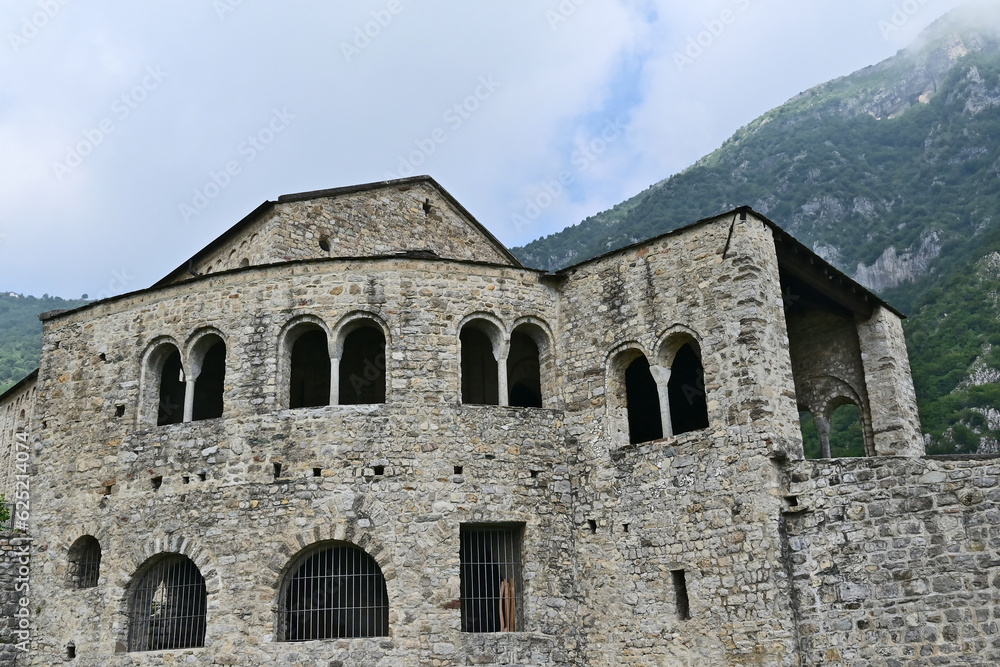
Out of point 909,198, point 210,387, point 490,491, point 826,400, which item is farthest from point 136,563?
point 909,198

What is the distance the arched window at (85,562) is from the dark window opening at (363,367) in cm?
532

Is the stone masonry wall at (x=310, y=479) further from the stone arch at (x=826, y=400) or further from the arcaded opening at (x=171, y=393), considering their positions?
the stone arch at (x=826, y=400)

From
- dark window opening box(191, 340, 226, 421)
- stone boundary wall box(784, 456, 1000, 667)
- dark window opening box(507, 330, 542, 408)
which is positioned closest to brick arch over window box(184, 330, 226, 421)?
dark window opening box(191, 340, 226, 421)

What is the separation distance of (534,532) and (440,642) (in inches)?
94.9

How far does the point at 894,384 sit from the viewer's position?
17922 mm

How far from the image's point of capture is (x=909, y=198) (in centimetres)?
4972

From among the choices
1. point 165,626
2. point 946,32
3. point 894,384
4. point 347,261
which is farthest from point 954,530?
point 946,32

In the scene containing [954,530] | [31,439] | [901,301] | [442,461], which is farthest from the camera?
[901,301]

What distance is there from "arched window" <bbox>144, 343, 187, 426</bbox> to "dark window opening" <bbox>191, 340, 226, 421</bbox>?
13.8 inches

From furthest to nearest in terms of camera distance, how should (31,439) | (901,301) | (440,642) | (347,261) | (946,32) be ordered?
(946,32) < (901,301) < (31,439) < (347,261) < (440,642)

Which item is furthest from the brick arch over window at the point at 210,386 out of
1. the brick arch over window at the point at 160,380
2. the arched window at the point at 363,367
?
the arched window at the point at 363,367

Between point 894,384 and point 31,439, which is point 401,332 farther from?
point 894,384

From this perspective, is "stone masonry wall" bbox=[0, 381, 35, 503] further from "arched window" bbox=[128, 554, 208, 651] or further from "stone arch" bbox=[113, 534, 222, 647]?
"arched window" bbox=[128, 554, 208, 651]

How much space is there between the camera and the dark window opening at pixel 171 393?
60.6ft
